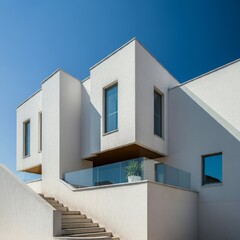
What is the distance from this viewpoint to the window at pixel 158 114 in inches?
563

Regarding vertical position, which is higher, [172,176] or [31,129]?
[31,129]

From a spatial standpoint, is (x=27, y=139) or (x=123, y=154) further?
(x=27, y=139)

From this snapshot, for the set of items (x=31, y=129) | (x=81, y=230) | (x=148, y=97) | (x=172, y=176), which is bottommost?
(x=81, y=230)

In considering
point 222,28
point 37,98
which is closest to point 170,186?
point 222,28

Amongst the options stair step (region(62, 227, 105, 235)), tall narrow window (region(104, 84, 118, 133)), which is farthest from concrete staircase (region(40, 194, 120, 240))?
tall narrow window (region(104, 84, 118, 133))

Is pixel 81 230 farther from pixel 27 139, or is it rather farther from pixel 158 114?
pixel 27 139

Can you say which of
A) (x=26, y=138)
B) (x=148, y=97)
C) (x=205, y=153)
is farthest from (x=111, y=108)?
(x=26, y=138)

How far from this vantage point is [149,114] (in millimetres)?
13492

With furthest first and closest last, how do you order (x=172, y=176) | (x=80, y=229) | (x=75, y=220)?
(x=172, y=176) < (x=75, y=220) < (x=80, y=229)

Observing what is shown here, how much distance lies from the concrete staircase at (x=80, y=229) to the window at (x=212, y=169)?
503cm

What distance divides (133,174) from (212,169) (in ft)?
13.6

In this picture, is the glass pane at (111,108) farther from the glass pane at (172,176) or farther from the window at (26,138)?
the window at (26,138)

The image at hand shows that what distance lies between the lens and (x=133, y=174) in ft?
35.2

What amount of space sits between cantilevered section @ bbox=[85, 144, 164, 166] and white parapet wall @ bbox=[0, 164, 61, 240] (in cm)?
457
